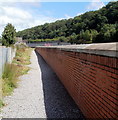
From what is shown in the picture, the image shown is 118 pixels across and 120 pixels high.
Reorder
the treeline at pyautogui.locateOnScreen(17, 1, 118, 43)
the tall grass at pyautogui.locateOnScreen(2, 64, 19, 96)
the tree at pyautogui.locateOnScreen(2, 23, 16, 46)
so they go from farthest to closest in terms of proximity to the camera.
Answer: the treeline at pyautogui.locateOnScreen(17, 1, 118, 43) → the tree at pyautogui.locateOnScreen(2, 23, 16, 46) → the tall grass at pyautogui.locateOnScreen(2, 64, 19, 96)

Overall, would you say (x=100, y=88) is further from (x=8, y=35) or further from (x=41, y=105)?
(x=8, y=35)

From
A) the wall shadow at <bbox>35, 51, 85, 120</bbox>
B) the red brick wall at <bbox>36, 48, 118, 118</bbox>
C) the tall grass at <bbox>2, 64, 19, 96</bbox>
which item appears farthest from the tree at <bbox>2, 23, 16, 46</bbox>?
the red brick wall at <bbox>36, 48, 118, 118</bbox>

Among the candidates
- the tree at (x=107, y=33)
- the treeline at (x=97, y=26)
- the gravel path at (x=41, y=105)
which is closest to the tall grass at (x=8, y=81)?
the gravel path at (x=41, y=105)

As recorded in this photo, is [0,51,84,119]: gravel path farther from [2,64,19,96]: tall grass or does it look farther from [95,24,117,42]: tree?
[95,24,117,42]: tree

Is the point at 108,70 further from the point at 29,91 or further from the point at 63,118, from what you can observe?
the point at 29,91

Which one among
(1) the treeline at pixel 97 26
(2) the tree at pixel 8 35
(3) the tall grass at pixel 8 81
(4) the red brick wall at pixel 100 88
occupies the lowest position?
(3) the tall grass at pixel 8 81

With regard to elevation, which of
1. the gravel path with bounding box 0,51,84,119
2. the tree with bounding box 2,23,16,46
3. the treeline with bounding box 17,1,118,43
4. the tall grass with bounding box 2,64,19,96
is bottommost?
the gravel path with bounding box 0,51,84,119

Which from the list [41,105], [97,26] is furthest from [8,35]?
[97,26]

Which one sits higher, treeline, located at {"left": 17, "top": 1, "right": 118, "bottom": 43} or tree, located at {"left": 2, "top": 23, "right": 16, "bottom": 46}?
treeline, located at {"left": 17, "top": 1, "right": 118, "bottom": 43}

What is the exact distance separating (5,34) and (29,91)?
21.7 meters

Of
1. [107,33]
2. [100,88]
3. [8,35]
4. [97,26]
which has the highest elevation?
[97,26]

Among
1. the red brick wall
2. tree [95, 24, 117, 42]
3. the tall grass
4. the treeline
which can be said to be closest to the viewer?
the red brick wall

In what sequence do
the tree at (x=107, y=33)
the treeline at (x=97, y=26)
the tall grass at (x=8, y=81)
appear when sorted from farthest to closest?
1. the tree at (x=107, y=33)
2. the treeline at (x=97, y=26)
3. the tall grass at (x=8, y=81)

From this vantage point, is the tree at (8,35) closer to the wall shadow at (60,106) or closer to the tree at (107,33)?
the tree at (107,33)
